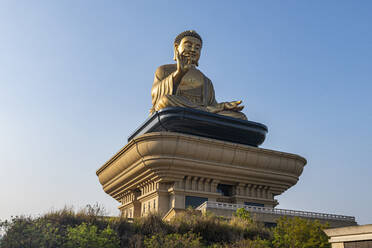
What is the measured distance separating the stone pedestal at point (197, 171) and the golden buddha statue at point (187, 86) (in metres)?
5.34

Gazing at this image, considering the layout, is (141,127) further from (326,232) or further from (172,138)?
(326,232)

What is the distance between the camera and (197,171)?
3478 centimetres

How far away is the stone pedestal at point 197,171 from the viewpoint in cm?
3391

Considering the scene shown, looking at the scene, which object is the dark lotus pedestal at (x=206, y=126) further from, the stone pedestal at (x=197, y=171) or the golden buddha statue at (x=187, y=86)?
the stone pedestal at (x=197, y=171)

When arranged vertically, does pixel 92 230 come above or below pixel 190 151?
below

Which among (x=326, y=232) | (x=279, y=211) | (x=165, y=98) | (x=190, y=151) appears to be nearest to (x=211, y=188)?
(x=190, y=151)

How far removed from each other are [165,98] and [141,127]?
391cm

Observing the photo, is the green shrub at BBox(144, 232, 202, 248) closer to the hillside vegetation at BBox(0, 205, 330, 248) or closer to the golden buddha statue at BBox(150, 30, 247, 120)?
the hillside vegetation at BBox(0, 205, 330, 248)

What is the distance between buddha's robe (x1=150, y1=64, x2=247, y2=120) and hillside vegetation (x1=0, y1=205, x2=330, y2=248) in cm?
1714

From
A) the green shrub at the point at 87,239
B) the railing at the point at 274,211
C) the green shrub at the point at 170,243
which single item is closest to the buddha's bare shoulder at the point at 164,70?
the railing at the point at 274,211

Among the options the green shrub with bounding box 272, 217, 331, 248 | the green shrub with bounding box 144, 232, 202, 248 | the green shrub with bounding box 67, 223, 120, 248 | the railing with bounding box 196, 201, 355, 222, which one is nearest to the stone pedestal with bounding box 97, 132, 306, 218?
the railing with bounding box 196, 201, 355, 222

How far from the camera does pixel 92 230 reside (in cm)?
1734

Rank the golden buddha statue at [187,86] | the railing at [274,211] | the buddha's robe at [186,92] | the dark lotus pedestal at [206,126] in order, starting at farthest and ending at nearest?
the golden buddha statue at [187,86] < the buddha's robe at [186,92] < the dark lotus pedestal at [206,126] < the railing at [274,211]

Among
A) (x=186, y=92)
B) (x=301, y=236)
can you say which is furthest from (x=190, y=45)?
(x=301, y=236)
